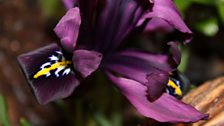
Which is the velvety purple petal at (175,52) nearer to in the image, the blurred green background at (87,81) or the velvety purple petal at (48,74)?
the velvety purple petal at (48,74)

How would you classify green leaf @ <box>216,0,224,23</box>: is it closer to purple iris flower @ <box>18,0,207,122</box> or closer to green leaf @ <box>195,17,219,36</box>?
green leaf @ <box>195,17,219,36</box>

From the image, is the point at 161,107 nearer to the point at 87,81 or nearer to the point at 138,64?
the point at 138,64

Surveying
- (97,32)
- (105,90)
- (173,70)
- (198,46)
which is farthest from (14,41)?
(173,70)

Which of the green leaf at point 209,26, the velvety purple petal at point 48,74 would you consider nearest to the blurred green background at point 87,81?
the green leaf at point 209,26

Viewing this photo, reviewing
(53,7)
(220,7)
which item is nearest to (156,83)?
(220,7)

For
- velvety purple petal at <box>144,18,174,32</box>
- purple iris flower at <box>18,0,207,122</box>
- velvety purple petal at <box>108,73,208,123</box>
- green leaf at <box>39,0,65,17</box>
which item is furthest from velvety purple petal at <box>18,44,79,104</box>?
green leaf at <box>39,0,65,17</box>

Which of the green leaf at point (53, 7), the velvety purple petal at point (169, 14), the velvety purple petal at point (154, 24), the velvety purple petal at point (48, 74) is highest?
the velvety purple petal at point (169, 14)

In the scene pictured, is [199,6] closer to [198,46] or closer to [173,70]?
[198,46]
